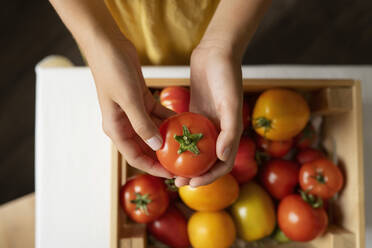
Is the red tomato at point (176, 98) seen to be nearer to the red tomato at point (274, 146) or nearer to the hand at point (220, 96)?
the hand at point (220, 96)

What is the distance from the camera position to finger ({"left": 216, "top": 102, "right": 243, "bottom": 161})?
0.60 m

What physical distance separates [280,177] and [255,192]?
80mm

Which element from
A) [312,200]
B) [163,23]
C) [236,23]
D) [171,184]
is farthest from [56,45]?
[312,200]

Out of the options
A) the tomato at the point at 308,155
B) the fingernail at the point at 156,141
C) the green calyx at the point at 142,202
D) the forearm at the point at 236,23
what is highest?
the forearm at the point at 236,23

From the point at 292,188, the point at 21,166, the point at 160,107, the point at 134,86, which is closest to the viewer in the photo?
the point at 134,86

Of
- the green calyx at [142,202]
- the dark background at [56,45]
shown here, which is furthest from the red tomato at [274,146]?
the dark background at [56,45]

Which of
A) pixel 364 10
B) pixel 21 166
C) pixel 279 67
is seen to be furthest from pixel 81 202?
pixel 364 10

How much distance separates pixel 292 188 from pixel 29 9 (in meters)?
1.54

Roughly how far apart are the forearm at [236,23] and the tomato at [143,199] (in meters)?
0.38

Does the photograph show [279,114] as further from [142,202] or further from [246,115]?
[142,202]

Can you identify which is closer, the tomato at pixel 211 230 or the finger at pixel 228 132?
the finger at pixel 228 132

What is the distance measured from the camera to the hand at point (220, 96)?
0.61 m

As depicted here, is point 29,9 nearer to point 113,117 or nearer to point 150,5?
point 150,5

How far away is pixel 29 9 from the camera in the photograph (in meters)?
1.70
